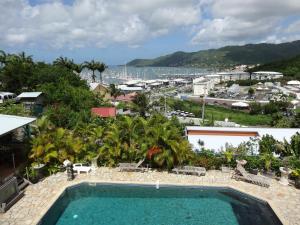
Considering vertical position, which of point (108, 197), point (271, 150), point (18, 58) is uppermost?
point (18, 58)

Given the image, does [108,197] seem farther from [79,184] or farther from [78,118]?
[78,118]

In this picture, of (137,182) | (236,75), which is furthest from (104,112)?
(236,75)

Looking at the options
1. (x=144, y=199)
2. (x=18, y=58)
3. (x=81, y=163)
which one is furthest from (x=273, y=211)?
(x=18, y=58)

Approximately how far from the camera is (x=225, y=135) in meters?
21.5

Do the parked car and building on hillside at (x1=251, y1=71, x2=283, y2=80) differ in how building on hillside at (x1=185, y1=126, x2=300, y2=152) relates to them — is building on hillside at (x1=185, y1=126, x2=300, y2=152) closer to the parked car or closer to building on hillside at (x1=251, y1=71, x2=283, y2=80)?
the parked car

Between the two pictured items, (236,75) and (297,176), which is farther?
(236,75)

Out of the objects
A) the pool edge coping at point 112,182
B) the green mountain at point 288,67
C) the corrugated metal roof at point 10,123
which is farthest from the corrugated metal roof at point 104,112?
the green mountain at point 288,67

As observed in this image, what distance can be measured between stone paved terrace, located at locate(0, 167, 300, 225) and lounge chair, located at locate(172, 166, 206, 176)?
1.01 ft

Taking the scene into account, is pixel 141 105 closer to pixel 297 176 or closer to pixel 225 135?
pixel 225 135

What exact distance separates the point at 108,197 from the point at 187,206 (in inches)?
172

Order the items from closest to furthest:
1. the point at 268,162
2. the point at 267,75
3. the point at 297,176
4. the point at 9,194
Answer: the point at 9,194
the point at 297,176
the point at 268,162
the point at 267,75

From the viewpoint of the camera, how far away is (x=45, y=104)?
37750 mm

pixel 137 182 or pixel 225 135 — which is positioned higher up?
pixel 225 135

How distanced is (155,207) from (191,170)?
4.01 metres
